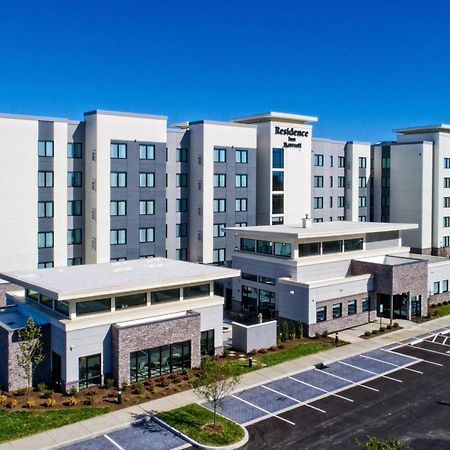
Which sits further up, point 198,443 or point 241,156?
point 241,156

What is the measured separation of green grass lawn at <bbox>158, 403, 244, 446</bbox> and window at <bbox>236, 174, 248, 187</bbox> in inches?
1337

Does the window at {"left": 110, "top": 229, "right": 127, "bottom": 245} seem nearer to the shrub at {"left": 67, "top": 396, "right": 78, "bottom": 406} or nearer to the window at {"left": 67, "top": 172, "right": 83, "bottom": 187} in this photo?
the window at {"left": 67, "top": 172, "right": 83, "bottom": 187}

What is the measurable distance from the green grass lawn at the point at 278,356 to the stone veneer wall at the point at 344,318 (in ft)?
7.20

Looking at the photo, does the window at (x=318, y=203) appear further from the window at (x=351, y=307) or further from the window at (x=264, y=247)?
the window at (x=351, y=307)

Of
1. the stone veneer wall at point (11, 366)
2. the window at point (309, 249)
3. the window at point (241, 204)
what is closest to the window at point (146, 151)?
the window at point (241, 204)

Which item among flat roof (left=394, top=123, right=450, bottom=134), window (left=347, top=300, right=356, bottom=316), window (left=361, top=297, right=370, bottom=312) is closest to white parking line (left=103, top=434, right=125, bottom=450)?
window (left=347, top=300, right=356, bottom=316)

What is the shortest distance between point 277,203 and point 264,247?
1540 cm

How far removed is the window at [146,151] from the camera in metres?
51.9

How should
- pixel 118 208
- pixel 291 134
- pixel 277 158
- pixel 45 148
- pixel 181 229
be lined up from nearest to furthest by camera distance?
pixel 45 148 < pixel 118 208 < pixel 181 229 < pixel 277 158 < pixel 291 134

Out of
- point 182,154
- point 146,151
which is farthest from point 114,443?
point 182,154

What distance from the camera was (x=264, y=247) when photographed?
47.7m

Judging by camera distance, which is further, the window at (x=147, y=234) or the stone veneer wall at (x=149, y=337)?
the window at (x=147, y=234)

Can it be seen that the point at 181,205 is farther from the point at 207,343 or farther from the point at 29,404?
the point at 29,404

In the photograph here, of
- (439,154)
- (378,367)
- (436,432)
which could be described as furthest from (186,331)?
(439,154)
